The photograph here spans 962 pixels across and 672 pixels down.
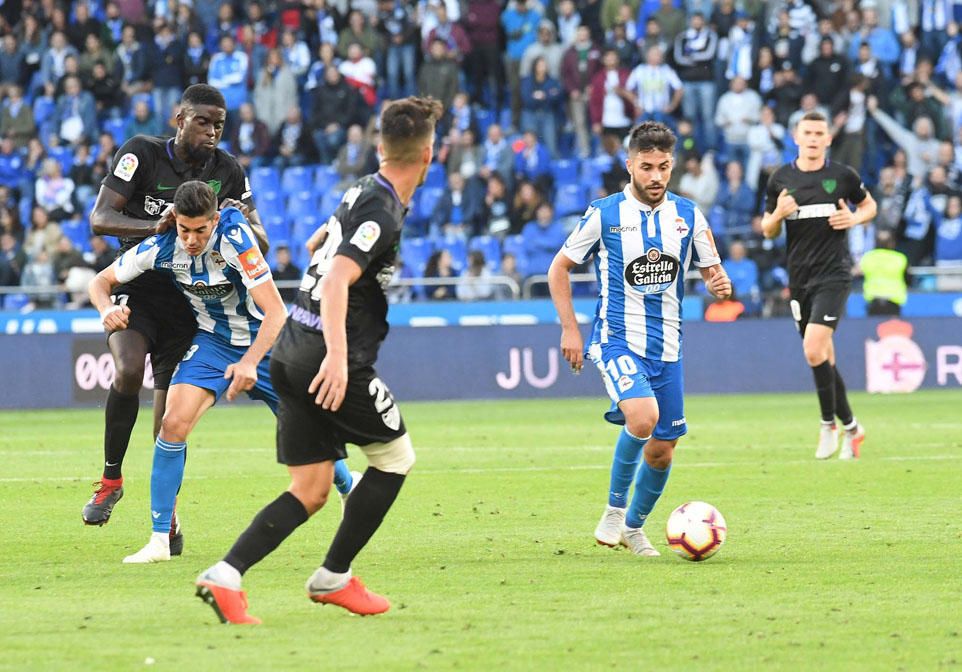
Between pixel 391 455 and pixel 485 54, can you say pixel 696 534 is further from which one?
pixel 485 54

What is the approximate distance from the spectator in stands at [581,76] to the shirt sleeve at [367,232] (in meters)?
19.1

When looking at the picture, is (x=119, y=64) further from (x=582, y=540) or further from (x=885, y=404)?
(x=582, y=540)

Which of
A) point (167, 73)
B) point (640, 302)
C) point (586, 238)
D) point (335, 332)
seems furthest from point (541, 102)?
point (335, 332)

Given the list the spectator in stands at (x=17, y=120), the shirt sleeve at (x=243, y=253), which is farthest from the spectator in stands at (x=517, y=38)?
the shirt sleeve at (x=243, y=253)

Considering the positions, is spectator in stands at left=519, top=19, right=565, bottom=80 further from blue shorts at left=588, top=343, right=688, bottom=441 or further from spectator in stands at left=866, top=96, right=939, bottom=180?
blue shorts at left=588, top=343, right=688, bottom=441

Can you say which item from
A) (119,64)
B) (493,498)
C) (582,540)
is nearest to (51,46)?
(119,64)

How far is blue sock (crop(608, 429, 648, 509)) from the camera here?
26.7 ft

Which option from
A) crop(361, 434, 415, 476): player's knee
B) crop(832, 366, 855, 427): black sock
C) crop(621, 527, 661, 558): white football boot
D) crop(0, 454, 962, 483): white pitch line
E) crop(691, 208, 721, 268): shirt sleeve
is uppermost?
crop(691, 208, 721, 268): shirt sleeve

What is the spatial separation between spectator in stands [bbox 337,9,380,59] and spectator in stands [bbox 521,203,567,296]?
4.80 m

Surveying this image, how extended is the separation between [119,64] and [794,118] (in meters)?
10.6

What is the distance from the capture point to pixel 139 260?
314 inches

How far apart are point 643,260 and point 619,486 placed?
113 centimetres

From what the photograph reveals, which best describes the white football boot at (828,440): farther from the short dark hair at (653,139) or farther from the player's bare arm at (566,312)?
the short dark hair at (653,139)

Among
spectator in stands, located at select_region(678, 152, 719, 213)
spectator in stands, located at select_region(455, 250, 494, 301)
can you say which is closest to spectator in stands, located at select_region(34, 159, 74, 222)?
spectator in stands, located at select_region(455, 250, 494, 301)
